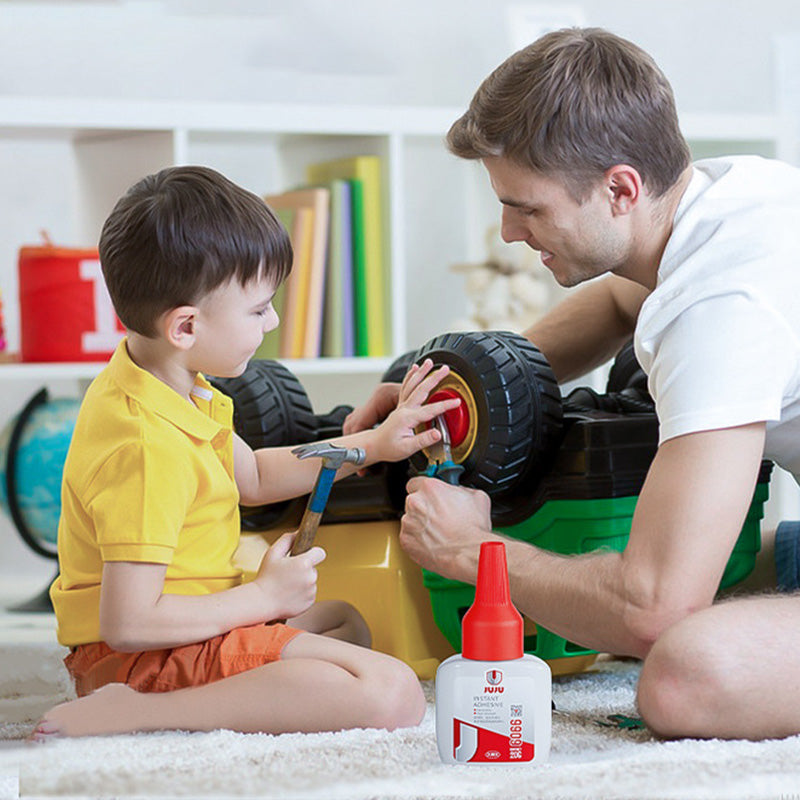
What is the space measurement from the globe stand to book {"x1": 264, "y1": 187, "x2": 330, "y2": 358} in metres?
0.61

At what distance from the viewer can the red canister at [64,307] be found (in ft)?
7.29

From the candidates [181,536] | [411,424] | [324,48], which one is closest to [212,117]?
[324,48]

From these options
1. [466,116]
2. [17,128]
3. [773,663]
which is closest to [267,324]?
[466,116]

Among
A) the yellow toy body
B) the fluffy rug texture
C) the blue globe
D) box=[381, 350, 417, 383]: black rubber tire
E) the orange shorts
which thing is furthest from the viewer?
the blue globe

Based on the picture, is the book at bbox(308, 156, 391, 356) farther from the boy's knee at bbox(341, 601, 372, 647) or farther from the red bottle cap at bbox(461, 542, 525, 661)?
the red bottle cap at bbox(461, 542, 525, 661)

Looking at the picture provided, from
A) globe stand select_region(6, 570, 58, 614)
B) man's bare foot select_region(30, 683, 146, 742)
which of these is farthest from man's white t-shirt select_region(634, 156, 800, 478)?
globe stand select_region(6, 570, 58, 614)

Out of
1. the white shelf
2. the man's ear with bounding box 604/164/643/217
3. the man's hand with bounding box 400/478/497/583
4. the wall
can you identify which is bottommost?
the man's hand with bounding box 400/478/497/583

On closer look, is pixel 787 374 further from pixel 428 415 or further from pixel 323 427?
pixel 323 427

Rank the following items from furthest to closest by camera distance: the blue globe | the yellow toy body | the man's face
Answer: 1. the blue globe
2. the yellow toy body
3. the man's face

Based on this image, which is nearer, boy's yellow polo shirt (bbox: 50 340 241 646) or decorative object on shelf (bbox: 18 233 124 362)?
boy's yellow polo shirt (bbox: 50 340 241 646)

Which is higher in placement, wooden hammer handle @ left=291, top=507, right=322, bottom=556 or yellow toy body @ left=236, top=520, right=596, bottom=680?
wooden hammer handle @ left=291, top=507, right=322, bottom=556

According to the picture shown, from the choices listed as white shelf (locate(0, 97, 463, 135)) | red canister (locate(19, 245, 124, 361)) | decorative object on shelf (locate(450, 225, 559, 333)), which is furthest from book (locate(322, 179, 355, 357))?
red canister (locate(19, 245, 124, 361))

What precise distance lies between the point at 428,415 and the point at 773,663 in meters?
0.44

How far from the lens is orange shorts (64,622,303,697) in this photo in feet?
4.05
